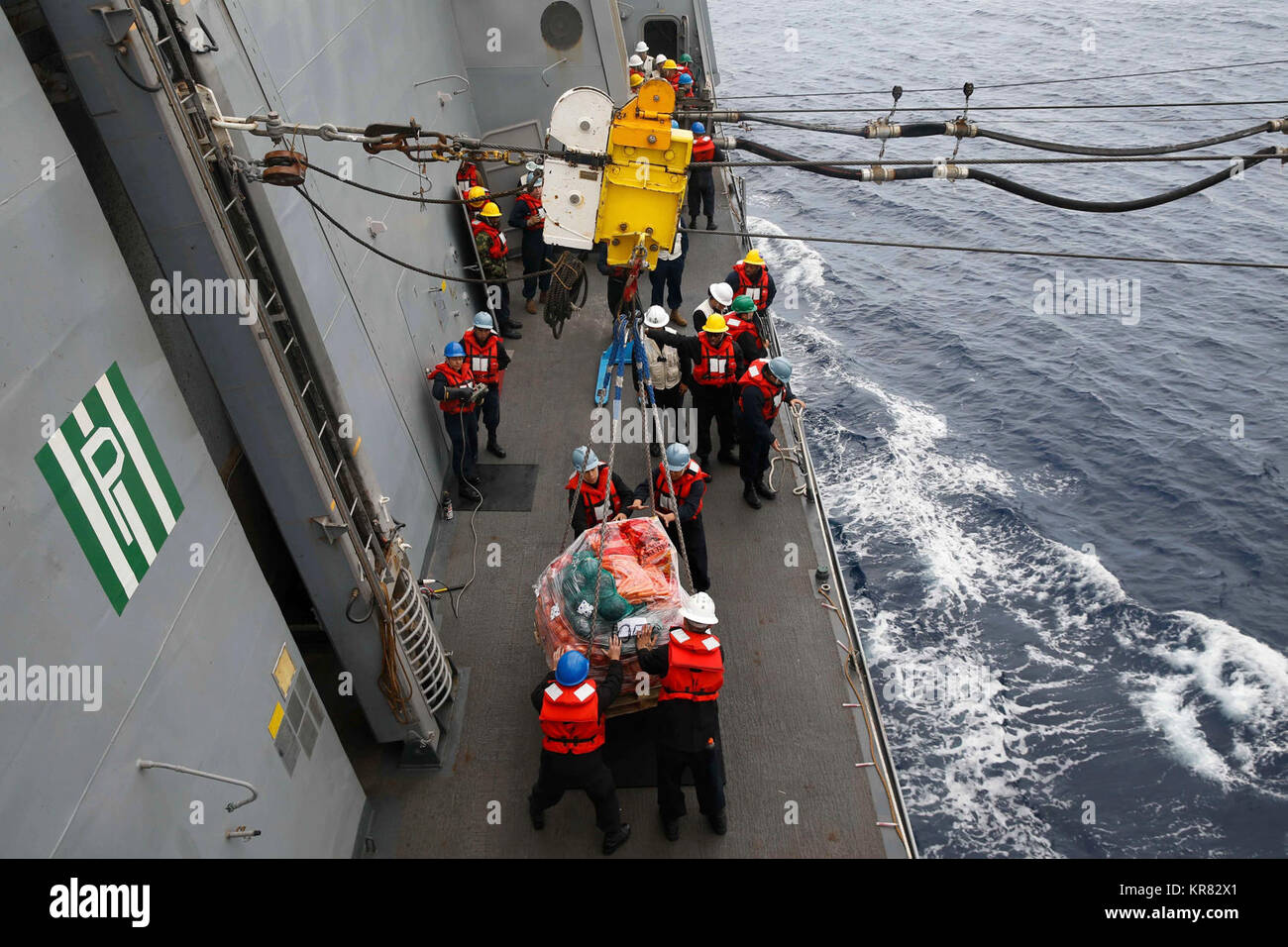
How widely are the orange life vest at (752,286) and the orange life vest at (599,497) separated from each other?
3.79 metres

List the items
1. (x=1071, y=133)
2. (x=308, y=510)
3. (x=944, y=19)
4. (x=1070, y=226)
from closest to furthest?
1. (x=308, y=510)
2. (x=1070, y=226)
3. (x=1071, y=133)
4. (x=944, y=19)

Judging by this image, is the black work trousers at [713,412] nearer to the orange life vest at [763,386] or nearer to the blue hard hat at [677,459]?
the orange life vest at [763,386]

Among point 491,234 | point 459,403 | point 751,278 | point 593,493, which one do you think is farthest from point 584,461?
point 491,234

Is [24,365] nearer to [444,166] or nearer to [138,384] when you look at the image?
[138,384]

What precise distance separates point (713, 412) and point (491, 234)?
365cm

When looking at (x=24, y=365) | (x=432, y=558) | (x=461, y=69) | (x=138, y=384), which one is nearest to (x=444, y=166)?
(x=461, y=69)

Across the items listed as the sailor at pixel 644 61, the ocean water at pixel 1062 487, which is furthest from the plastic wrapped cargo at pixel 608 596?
the sailor at pixel 644 61

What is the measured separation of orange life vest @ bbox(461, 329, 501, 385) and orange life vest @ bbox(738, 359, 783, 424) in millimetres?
2522

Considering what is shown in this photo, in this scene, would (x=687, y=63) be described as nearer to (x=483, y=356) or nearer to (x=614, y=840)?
(x=483, y=356)

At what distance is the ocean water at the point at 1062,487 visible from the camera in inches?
374

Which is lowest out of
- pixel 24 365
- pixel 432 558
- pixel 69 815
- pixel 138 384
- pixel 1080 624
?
pixel 1080 624

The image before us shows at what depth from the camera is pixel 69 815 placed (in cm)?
343

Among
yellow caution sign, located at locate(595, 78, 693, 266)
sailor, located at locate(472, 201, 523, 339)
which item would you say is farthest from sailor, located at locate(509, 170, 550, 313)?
yellow caution sign, located at locate(595, 78, 693, 266)

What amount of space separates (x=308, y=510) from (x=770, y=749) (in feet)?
12.7
